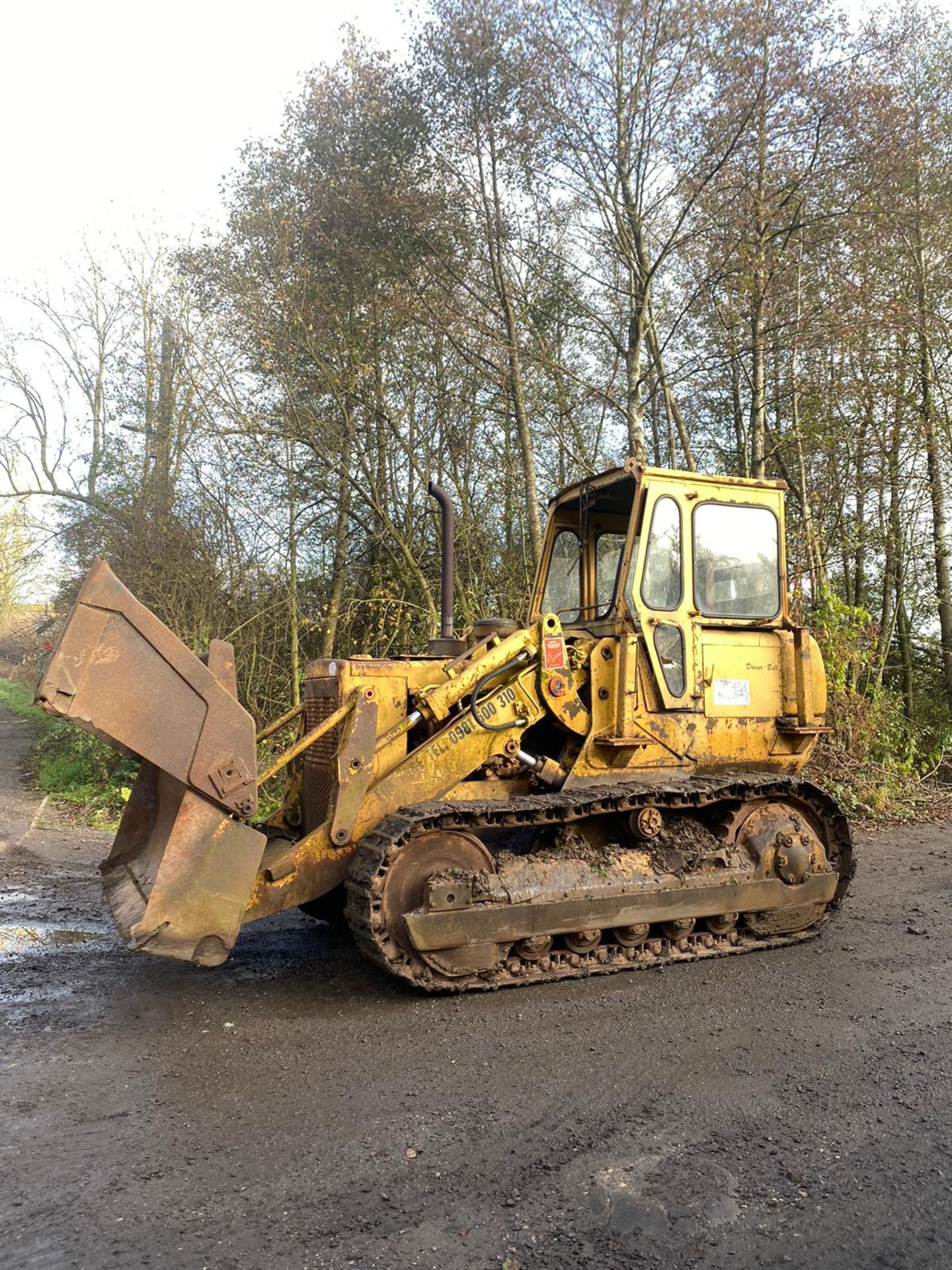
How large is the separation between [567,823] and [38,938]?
3.37 meters

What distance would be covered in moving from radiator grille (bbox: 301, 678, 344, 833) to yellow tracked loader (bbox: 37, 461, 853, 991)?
23 mm

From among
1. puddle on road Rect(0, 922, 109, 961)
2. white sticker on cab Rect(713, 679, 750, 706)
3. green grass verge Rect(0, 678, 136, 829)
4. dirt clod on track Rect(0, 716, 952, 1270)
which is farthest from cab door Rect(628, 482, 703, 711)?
green grass verge Rect(0, 678, 136, 829)

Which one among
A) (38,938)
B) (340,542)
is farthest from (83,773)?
(38,938)

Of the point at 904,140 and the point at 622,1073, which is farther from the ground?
the point at 904,140

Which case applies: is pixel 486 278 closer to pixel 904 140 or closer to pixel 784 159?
pixel 784 159

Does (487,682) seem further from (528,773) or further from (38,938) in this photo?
(38,938)

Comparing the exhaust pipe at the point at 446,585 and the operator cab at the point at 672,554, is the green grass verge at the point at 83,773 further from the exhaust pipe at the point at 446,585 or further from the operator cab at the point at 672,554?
the operator cab at the point at 672,554

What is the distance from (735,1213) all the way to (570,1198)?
51 cm

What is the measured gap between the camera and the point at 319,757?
519 centimetres

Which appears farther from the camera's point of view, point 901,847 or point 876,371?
point 876,371

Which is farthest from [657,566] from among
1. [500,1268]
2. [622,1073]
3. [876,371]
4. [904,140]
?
[876,371]

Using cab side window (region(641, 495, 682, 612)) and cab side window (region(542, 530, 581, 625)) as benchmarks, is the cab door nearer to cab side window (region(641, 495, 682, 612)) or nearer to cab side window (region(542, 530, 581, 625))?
cab side window (region(641, 495, 682, 612))

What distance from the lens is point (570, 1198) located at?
9.32 feet

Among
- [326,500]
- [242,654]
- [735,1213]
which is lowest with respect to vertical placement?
[735,1213]
